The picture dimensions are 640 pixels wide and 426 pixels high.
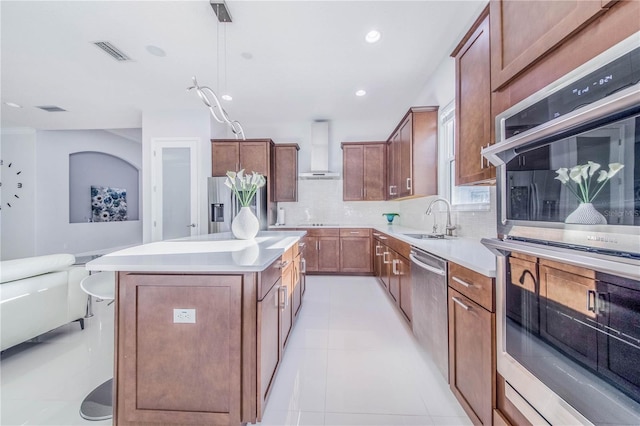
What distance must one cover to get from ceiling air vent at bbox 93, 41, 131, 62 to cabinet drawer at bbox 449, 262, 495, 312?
3.94 meters

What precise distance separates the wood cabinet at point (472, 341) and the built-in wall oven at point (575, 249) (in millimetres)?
74

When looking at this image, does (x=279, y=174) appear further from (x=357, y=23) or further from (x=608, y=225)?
(x=608, y=225)

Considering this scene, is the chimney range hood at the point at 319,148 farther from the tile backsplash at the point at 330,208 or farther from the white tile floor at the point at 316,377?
the white tile floor at the point at 316,377

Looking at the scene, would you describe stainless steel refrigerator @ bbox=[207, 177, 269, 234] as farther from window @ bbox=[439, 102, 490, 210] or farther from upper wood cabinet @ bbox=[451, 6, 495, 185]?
upper wood cabinet @ bbox=[451, 6, 495, 185]

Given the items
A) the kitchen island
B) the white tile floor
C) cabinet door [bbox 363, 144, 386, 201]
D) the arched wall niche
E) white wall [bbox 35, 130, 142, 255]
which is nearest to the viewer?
the kitchen island

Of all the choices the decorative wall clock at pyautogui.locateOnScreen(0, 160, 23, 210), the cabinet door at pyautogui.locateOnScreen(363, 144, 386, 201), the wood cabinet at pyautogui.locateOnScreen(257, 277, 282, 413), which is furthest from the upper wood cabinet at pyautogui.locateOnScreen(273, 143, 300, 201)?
the decorative wall clock at pyautogui.locateOnScreen(0, 160, 23, 210)

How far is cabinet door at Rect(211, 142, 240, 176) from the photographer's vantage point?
4414 mm

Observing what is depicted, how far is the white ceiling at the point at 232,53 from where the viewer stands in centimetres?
218

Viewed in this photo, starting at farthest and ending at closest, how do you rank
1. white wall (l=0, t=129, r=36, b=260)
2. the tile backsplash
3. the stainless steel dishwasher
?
white wall (l=0, t=129, r=36, b=260) → the tile backsplash → the stainless steel dishwasher

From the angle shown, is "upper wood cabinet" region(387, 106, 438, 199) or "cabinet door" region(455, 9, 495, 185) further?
"upper wood cabinet" region(387, 106, 438, 199)

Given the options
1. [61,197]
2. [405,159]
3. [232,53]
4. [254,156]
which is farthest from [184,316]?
[61,197]

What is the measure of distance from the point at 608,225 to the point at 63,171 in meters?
8.66

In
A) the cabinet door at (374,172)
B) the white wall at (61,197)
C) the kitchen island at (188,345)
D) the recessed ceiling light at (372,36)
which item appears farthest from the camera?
the white wall at (61,197)

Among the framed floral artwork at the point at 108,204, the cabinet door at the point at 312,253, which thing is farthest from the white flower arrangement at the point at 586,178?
the framed floral artwork at the point at 108,204
